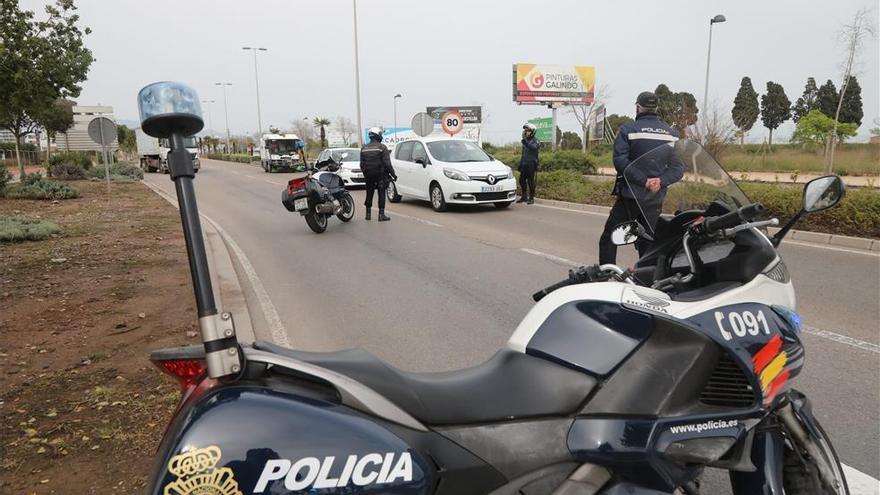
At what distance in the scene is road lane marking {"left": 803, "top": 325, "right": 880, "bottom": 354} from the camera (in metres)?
4.55

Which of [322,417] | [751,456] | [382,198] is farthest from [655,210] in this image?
[382,198]

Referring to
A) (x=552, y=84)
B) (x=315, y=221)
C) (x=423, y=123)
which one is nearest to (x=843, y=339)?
(x=315, y=221)

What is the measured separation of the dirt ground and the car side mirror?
3071 mm

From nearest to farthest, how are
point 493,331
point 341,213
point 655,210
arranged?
point 655,210 → point 493,331 → point 341,213

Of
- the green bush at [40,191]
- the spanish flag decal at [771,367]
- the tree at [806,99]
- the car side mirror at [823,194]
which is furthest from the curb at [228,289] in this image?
the tree at [806,99]

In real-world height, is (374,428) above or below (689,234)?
below

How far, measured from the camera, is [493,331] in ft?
17.1

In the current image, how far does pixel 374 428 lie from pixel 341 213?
36.7ft

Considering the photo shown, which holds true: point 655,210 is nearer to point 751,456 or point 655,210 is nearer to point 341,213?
point 751,456

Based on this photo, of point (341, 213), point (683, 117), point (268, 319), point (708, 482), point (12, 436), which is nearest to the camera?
point (708, 482)

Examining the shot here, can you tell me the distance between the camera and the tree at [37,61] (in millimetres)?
17031

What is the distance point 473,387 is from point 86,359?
3904 millimetres

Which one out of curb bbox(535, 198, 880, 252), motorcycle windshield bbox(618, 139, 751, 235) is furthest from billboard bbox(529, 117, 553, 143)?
motorcycle windshield bbox(618, 139, 751, 235)

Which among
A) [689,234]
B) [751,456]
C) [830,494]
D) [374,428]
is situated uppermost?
[689,234]
